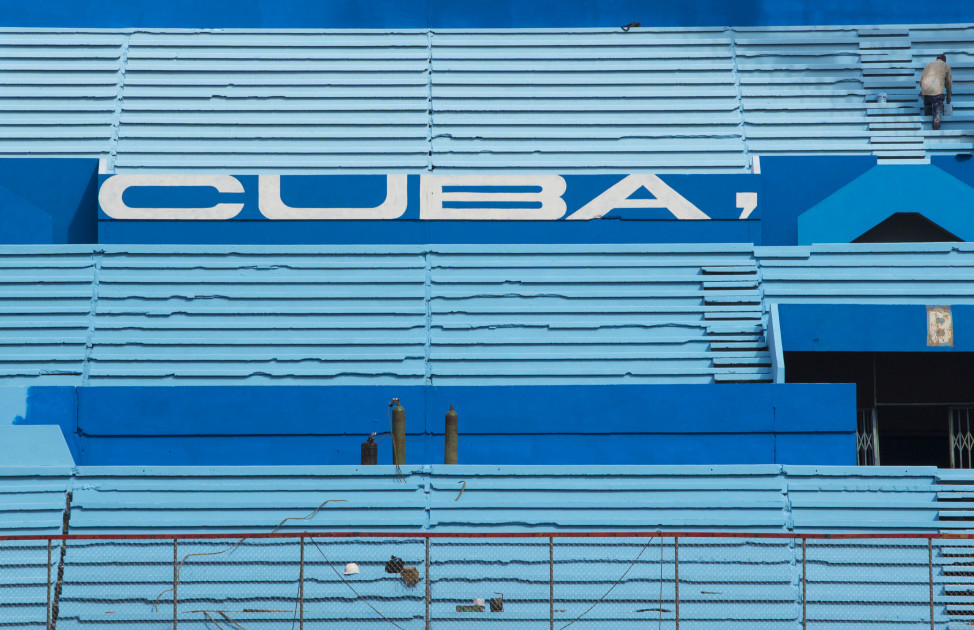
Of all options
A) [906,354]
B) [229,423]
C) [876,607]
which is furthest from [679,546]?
[906,354]

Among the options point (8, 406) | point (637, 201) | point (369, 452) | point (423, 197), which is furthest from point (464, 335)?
point (8, 406)

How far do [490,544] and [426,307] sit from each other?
144 inches

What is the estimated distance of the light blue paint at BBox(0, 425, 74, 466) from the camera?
30.1 feet

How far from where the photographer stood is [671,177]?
12.8m

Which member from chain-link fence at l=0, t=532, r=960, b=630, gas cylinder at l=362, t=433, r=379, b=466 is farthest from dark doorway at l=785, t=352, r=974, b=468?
gas cylinder at l=362, t=433, r=379, b=466

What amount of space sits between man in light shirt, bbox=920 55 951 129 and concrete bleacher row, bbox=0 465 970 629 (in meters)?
7.14

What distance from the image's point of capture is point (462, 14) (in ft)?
50.7

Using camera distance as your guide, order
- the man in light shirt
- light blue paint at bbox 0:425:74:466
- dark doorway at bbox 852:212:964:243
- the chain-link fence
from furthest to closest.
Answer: the man in light shirt → dark doorway at bbox 852:212:964:243 → light blue paint at bbox 0:425:74:466 → the chain-link fence

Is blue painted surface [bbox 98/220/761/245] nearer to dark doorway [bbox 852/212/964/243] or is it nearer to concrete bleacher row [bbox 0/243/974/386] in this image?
concrete bleacher row [bbox 0/243/974/386]

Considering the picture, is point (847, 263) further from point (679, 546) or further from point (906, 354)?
point (679, 546)

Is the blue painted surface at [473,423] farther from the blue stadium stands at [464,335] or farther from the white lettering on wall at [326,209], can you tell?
the white lettering on wall at [326,209]

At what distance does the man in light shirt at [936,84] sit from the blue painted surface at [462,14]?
5.33ft

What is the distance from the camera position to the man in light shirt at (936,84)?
14.2 m

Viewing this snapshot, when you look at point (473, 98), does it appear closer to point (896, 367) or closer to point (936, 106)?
point (936, 106)
